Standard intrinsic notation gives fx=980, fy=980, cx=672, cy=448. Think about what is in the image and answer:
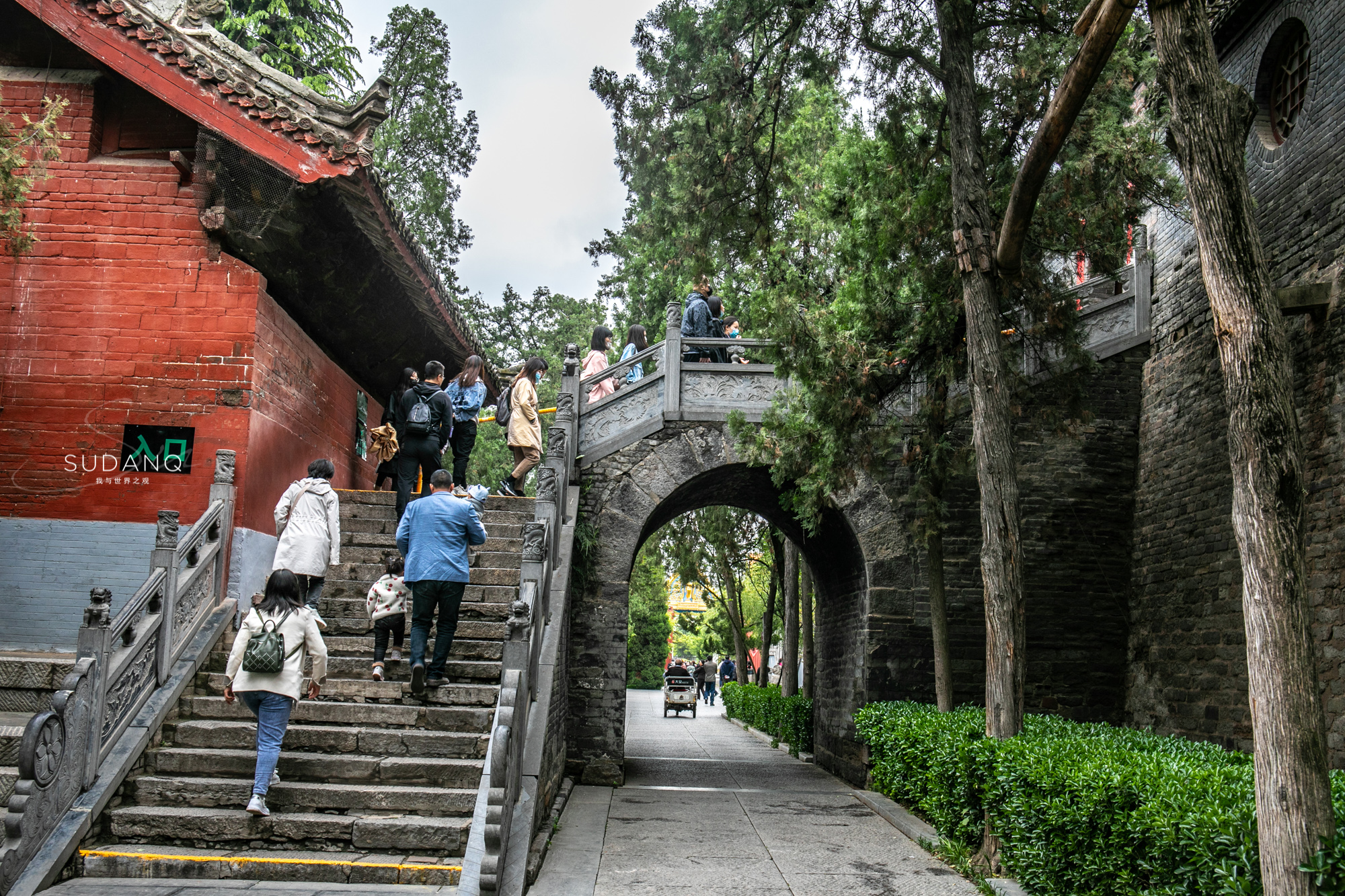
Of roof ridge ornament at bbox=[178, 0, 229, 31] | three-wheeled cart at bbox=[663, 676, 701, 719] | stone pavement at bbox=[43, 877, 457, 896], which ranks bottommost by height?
three-wheeled cart at bbox=[663, 676, 701, 719]

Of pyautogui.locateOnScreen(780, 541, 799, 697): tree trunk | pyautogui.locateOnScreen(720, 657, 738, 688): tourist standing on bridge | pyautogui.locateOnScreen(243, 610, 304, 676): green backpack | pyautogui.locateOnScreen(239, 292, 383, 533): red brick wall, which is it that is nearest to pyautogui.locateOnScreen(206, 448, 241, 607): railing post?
pyautogui.locateOnScreen(239, 292, 383, 533): red brick wall

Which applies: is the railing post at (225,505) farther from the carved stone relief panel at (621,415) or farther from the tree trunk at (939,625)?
the tree trunk at (939,625)

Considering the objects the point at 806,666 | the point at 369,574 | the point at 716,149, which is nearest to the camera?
the point at 369,574

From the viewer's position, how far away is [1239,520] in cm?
446

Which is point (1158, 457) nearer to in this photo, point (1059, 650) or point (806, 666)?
point (1059, 650)

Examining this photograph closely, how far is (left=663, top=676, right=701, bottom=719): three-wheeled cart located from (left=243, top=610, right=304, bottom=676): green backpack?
2189 cm

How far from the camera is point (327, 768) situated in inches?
260

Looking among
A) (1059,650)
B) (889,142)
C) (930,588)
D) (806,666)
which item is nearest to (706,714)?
(806,666)

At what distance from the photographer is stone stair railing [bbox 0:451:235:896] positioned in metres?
5.45

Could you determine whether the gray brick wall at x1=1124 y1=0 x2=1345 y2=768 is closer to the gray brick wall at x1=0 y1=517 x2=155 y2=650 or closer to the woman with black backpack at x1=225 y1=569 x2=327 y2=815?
the woman with black backpack at x1=225 y1=569 x2=327 y2=815

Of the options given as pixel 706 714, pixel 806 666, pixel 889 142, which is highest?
pixel 889 142

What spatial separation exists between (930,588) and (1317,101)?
6265 millimetres

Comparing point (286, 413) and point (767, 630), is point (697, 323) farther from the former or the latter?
point (767, 630)

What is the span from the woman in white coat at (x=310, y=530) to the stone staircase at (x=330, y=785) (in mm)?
754
